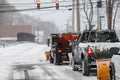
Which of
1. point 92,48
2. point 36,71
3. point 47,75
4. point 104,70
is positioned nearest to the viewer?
point 104,70

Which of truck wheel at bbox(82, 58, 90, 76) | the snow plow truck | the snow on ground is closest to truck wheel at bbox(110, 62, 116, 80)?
truck wheel at bbox(82, 58, 90, 76)

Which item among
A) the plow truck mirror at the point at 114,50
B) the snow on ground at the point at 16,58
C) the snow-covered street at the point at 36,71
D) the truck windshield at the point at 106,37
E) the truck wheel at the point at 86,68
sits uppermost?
the truck windshield at the point at 106,37

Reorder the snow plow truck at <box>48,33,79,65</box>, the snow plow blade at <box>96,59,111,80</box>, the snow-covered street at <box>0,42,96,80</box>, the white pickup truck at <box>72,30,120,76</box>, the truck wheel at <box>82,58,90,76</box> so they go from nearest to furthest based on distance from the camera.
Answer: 1. the snow plow blade at <box>96,59,111,80</box>
2. the snow-covered street at <box>0,42,96,80</box>
3. the white pickup truck at <box>72,30,120,76</box>
4. the truck wheel at <box>82,58,90,76</box>
5. the snow plow truck at <box>48,33,79,65</box>

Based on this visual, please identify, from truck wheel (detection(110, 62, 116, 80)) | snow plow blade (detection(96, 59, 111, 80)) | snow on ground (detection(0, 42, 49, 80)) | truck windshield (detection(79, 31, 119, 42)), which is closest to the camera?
truck wheel (detection(110, 62, 116, 80))

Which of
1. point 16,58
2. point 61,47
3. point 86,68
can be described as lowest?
point 16,58

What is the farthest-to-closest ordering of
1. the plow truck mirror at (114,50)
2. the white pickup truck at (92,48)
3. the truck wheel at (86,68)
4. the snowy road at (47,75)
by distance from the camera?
1. the truck wheel at (86,68)
2. the white pickup truck at (92,48)
3. the plow truck mirror at (114,50)
4. the snowy road at (47,75)

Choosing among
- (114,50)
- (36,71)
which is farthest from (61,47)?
(114,50)

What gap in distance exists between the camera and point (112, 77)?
1587 centimetres

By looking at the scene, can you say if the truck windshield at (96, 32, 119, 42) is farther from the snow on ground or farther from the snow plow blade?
the snow plow blade

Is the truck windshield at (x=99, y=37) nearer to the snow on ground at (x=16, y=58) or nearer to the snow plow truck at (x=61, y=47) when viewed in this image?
the snow on ground at (x=16, y=58)

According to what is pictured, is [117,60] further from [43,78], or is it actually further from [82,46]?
[43,78]

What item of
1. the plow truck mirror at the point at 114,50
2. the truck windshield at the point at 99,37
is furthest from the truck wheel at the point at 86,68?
the truck windshield at the point at 99,37

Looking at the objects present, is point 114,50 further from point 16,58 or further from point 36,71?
point 16,58

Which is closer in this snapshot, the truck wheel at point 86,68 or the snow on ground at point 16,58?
the truck wheel at point 86,68
